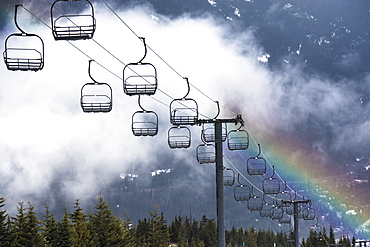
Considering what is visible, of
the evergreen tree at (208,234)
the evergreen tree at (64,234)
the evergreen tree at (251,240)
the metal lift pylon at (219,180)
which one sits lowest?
the evergreen tree at (251,240)

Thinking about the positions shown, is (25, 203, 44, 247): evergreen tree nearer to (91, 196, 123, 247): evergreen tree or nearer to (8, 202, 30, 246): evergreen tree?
(8, 202, 30, 246): evergreen tree

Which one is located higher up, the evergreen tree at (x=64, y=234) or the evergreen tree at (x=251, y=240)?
the evergreen tree at (x=64, y=234)

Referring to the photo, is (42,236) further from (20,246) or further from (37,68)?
(37,68)

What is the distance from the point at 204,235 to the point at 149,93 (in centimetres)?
12996

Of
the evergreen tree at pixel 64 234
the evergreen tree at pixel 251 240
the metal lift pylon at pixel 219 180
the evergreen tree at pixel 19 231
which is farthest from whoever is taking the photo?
the evergreen tree at pixel 251 240

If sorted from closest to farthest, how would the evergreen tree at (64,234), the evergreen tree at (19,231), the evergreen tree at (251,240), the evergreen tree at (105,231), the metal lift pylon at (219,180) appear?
the metal lift pylon at (219,180) < the evergreen tree at (19,231) < the evergreen tree at (64,234) < the evergreen tree at (105,231) < the evergreen tree at (251,240)

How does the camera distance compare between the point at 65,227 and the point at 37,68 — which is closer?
the point at 37,68

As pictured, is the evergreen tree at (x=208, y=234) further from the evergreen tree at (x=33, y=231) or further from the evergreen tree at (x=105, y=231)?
the evergreen tree at (x=33, y=231)

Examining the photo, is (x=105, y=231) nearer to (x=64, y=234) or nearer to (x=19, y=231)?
(x=64, y=234)

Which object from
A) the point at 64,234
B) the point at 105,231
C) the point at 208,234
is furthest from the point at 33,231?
the point at 208,234

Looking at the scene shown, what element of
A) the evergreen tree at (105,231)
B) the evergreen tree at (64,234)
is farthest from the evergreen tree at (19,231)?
the evergreen tree at (105,231)

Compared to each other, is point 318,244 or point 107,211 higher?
point 107,211

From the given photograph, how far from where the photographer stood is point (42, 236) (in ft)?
195

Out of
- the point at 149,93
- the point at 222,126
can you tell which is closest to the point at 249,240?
the point at 222,126
